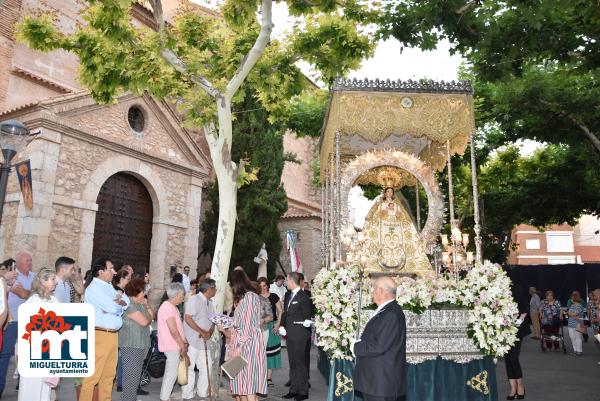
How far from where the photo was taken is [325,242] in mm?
12758

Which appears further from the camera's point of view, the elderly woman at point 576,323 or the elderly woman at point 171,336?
the elderly woman at point 576,323

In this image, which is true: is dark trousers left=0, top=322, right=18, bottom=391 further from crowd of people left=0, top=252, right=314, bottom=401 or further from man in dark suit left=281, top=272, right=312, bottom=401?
man in dark suit left=281, top=272, right=312, bottom=401

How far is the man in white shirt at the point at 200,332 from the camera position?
7.85 m

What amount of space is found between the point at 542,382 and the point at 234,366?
7240mm

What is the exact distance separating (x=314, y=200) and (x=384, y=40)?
80.5ft

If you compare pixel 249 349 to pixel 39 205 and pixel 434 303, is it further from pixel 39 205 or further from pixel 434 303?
pixel 39 205

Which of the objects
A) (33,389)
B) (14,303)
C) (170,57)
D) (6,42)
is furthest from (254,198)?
(33,389)

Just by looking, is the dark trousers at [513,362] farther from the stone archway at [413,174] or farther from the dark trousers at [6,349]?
the dark trousers at [6,349]

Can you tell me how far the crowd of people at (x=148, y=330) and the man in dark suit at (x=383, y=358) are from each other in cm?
246

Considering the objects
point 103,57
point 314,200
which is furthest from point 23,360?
point 314,200

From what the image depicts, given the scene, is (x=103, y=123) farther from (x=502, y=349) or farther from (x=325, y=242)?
(x=502, y=349)

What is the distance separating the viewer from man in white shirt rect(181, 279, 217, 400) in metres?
7.85

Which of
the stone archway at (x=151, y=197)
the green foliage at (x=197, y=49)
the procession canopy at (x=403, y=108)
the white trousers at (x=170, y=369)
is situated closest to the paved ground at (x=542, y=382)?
the white trousers at (x=170, y=369)

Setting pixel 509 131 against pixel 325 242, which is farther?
pixel 509 131
